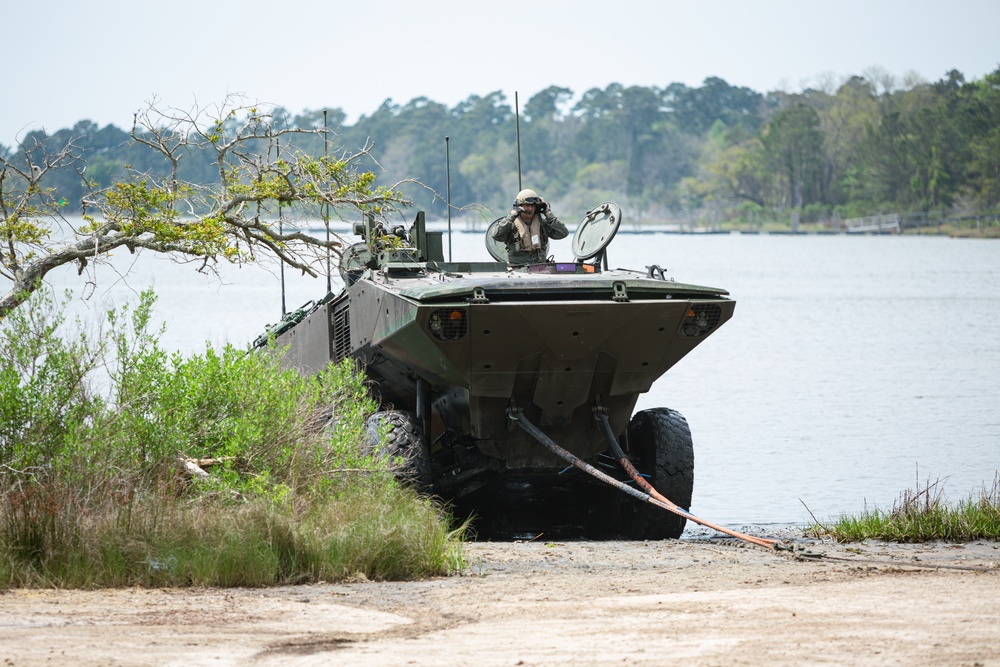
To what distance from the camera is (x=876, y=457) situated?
18781 mm

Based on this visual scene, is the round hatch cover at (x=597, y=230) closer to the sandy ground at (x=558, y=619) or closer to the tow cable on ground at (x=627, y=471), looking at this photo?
the tow cable on ground at (x=627, y=471)

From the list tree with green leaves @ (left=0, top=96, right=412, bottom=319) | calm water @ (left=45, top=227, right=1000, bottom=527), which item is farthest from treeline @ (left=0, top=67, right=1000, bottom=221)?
tree with green leaves @ (left=0, top=96, right=412, bottom=319)

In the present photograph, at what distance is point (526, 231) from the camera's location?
12.4m

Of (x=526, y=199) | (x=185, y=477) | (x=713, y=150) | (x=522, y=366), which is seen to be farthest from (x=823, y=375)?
(x=713, y=150)

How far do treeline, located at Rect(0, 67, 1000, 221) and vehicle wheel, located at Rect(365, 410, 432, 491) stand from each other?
220ft

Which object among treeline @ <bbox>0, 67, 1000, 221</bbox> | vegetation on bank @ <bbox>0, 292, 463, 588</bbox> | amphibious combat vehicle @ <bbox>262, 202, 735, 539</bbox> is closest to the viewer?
vegetation on bank @ <bbox>0, 292, 463, 588</bbox>

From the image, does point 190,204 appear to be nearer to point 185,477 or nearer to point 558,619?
point 185,477

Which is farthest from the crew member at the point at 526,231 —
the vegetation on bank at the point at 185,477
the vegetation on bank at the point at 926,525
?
the vegetation on bank at the point at 926,525

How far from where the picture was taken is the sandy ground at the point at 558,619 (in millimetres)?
6688

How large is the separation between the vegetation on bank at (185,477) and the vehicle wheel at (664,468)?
1.86 m

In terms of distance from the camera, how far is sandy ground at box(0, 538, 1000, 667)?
6.69 m

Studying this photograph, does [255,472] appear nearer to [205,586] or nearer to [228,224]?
[205,586]

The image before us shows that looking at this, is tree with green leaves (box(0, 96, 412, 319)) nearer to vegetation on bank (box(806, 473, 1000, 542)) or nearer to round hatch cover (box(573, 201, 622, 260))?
round hatch cover (box(573, 201, 622, 260))

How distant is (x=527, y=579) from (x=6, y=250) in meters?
6.50
